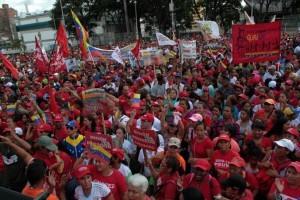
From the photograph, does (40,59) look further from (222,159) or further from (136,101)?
(222,159)

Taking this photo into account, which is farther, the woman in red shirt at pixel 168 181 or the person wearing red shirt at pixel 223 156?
the person wearing red shirt at pixel 223 156

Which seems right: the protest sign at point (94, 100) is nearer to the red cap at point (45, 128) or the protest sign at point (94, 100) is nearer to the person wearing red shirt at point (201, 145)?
the red cap at point (45, 128)

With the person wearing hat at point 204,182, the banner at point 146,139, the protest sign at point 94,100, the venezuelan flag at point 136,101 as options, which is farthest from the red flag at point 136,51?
the person wearing hat at point 204,182

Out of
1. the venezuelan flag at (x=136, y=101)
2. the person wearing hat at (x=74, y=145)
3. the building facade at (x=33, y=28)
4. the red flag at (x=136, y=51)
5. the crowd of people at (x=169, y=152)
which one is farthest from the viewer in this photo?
the building facade at (x=33, y=28)

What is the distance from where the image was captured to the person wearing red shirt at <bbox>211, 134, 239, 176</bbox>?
492 cm

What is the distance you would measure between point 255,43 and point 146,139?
5044 millimetres

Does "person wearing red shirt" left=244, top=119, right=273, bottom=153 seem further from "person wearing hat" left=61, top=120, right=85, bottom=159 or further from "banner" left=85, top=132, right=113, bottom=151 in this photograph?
"person wearing hat" left=61, top=120, right=85, bottom=159

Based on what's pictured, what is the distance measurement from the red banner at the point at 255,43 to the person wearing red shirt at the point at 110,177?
219 inches

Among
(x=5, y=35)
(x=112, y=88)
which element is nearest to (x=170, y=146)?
(x=112, y=88)

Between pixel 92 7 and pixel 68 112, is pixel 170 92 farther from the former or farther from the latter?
pixel 92 7

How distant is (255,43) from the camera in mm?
9305

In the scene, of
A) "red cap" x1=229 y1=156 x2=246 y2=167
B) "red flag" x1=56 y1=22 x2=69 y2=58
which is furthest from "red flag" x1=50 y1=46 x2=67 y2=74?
"red cap" x1=229 y1=156 x2=246 y2=167

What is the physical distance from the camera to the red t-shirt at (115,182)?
14.5 feet

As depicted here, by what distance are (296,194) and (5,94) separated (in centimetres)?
1065
